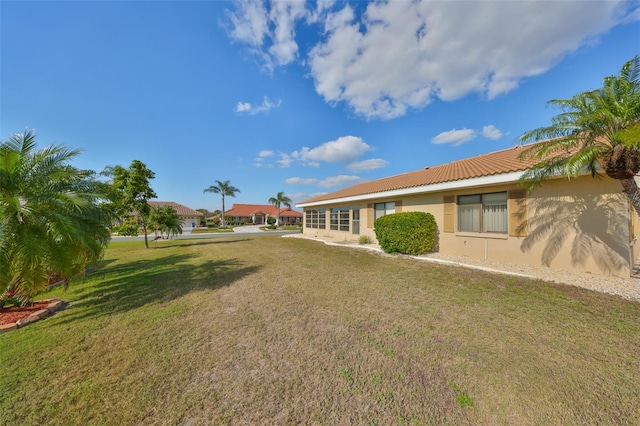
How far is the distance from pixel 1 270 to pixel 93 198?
2.18 meters

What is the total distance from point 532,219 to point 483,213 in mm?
1586

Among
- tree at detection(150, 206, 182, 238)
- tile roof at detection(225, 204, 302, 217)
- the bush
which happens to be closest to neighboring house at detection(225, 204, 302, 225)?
tile roof at detection(225, 204, 302, 217)

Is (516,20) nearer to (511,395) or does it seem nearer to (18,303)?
(511,395)

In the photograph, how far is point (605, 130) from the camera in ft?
19.9

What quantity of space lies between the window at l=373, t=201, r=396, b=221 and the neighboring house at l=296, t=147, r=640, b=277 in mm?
1404

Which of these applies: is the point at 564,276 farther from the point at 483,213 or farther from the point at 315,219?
the point at 315,219

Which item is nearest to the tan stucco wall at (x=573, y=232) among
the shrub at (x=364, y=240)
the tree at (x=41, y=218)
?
the shrub at (x=364, y=240)

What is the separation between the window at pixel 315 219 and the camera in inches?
870

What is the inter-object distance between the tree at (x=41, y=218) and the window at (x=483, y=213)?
1217 centimetres

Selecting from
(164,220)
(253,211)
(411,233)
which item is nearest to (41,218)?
(411,233)

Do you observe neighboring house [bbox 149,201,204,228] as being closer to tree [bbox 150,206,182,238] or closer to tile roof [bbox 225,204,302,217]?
tile roof [bbox 225,204,302,217]

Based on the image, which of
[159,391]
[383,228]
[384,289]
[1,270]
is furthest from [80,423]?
[383,228]

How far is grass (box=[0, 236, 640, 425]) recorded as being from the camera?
8.11 ft

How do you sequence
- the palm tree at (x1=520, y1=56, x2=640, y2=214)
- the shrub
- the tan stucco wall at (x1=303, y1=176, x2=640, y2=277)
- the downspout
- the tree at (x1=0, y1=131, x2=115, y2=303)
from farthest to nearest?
the shrub < the downspout < the tan stucco wall at (x1=303, y1=176, x2=640, y2=277) < the palm tree at (x1=520, y1=56, x2=640, y2=214) < the tree at (x1=0, y1=131, x2=115, y2=303)
